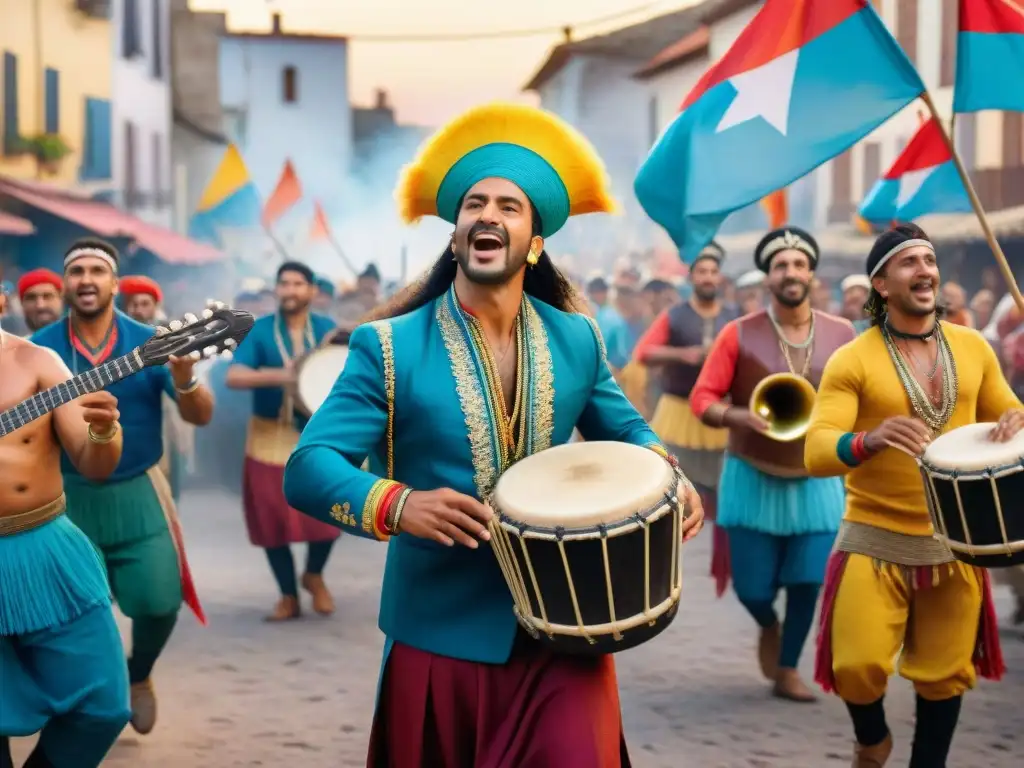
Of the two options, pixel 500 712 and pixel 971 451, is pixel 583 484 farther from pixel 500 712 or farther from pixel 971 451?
→ pixel 971 451

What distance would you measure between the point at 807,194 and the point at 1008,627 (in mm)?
26992

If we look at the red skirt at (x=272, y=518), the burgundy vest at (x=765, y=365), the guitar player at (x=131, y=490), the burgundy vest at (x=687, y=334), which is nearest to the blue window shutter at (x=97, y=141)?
the red skirt at (x=272, y=518)

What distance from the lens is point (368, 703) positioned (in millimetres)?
7637

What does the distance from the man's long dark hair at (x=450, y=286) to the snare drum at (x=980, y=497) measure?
1.35 meters

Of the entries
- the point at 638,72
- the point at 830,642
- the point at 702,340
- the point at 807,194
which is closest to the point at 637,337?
the point at 702,340

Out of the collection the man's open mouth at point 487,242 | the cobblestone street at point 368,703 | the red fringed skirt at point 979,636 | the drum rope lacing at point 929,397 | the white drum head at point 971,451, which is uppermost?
the man's open mouth at point 487,242

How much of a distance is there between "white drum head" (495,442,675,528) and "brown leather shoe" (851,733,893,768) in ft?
8.09

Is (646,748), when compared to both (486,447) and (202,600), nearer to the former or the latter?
(486,447)

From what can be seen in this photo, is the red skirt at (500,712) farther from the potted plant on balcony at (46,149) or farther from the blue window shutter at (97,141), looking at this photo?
the blue window shutter at (97,141)

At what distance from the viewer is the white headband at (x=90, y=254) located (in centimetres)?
719

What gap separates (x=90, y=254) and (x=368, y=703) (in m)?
2.41

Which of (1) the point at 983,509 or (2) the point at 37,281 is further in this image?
(2) the point at 37,281

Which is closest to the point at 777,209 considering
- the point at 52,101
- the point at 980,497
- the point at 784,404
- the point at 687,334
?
the point at 687,334

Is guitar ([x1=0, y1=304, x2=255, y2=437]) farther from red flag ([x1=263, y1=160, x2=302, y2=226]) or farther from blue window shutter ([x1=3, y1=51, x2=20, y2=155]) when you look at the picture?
blue window shutter ([x1=3, y1=51, x2=20, y2=155])
